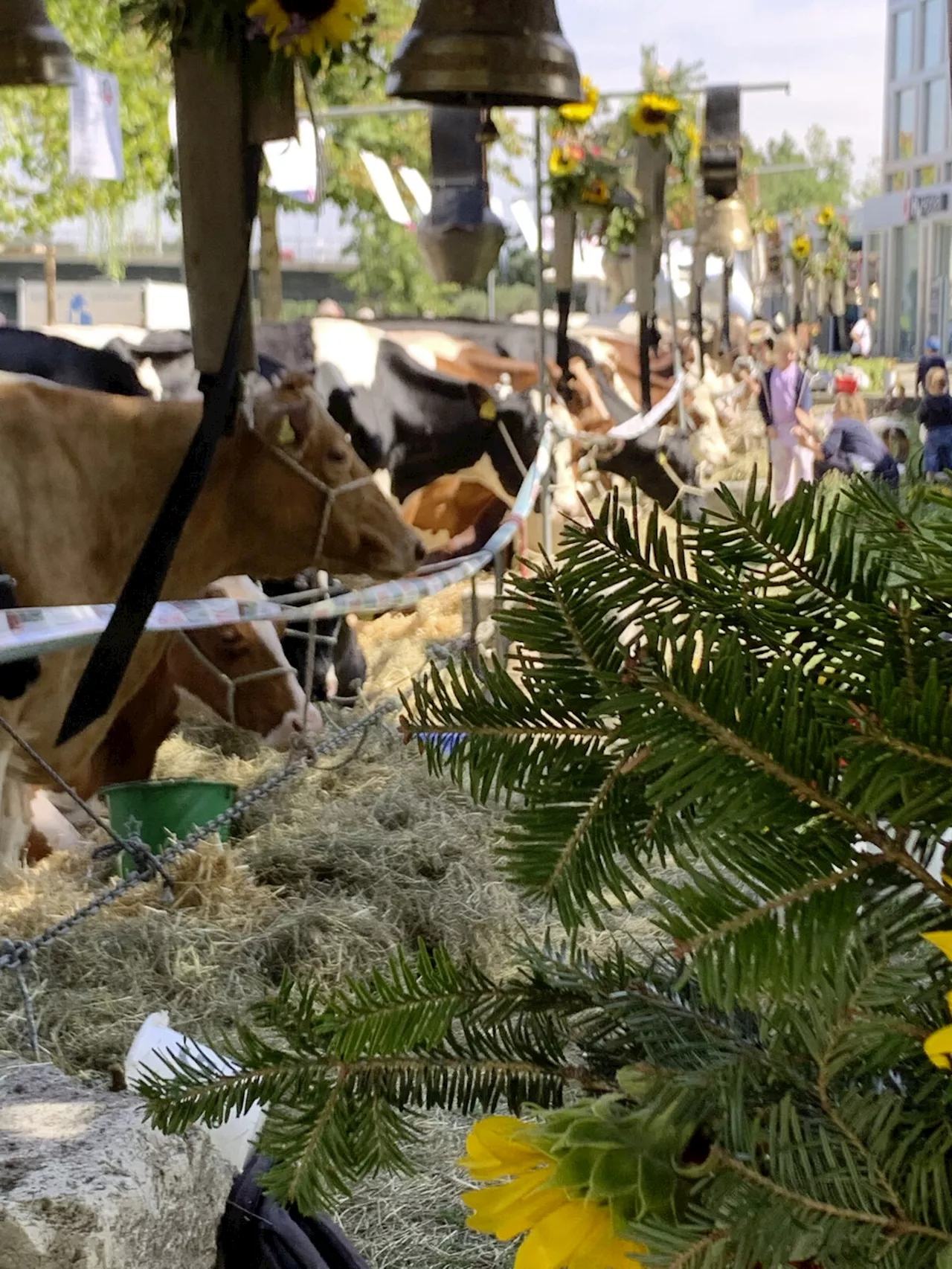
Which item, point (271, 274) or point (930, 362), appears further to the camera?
point (271, 274)

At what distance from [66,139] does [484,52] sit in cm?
948

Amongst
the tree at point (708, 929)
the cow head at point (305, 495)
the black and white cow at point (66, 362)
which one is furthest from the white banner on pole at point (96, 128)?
the tree at point (708, 929)

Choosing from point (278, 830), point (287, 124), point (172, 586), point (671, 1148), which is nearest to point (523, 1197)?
point (671, 1148)

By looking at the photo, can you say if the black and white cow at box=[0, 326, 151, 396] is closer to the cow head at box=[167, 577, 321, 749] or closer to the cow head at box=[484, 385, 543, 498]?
the cow head at box=[167, 577, 321, 749]

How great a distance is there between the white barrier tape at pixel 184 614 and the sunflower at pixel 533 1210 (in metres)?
2.18

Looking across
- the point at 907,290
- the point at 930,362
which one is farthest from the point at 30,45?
the point at 907,290

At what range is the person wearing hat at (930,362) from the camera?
772cm

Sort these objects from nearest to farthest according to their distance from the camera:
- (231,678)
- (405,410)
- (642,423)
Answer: (231,678) < (405,410) < (642,423)

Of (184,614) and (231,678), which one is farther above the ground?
(184,614)

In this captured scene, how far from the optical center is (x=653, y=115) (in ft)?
22.6

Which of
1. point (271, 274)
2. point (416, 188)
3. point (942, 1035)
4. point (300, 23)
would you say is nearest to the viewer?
point (942, 1035)

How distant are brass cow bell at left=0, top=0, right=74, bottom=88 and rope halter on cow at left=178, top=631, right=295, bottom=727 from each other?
194 cm

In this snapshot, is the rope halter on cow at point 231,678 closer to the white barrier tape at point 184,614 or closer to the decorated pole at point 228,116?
the white barrier tape at point 184,614

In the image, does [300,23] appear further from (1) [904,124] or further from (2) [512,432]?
(2) [512,432]
